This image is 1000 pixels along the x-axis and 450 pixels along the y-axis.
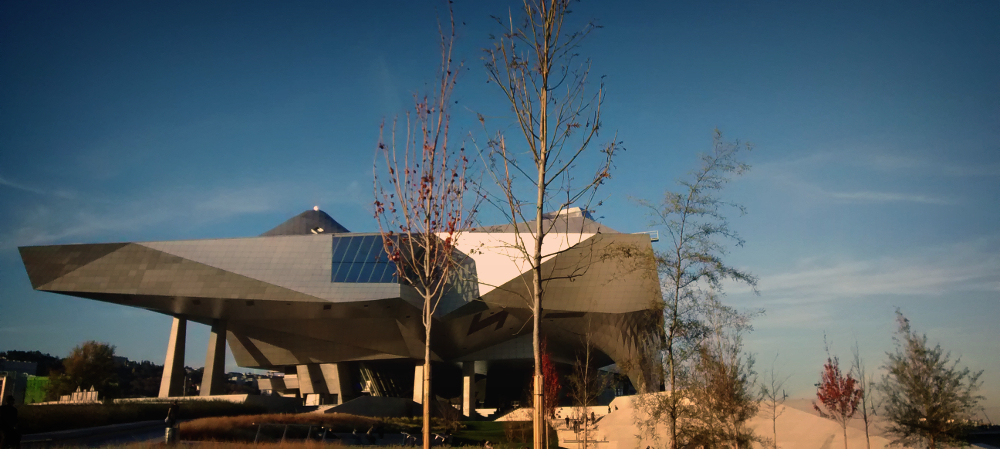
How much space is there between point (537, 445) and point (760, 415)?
72.6ft

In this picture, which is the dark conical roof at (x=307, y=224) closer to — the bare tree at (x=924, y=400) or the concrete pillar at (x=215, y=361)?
the concrete pillar at (x=215, y=361)

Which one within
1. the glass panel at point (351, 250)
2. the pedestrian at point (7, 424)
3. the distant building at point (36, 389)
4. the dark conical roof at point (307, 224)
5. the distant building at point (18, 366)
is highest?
the dark conical roof at point (307, 224)

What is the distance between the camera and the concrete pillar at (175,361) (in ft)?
136

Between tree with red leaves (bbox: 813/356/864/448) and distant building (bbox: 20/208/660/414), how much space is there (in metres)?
8.22

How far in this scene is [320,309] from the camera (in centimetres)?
3906

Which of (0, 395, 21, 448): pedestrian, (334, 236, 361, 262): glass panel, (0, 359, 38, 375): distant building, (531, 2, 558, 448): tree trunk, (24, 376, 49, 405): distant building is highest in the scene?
(334, 236, 361, 262): glass panel

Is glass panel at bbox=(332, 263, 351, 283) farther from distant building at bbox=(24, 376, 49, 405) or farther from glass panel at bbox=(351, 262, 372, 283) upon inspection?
distant building at bbox=(24, 376, 49, 405)

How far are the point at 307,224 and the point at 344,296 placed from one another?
59.9 ft

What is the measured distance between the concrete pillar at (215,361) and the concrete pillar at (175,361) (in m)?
1.71

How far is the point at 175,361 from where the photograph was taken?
42.2 meters

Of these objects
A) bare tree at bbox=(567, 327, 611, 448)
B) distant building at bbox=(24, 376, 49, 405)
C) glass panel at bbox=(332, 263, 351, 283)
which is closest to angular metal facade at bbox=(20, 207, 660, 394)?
glass panel at bbox=(332, 263, 351, 283)

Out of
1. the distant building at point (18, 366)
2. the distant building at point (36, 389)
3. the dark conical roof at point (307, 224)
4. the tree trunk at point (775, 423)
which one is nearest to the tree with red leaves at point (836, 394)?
the tree trunk at point (775, 423)

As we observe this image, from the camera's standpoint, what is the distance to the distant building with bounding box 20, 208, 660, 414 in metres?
34.8

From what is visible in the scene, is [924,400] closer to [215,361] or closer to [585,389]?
[585,389]
